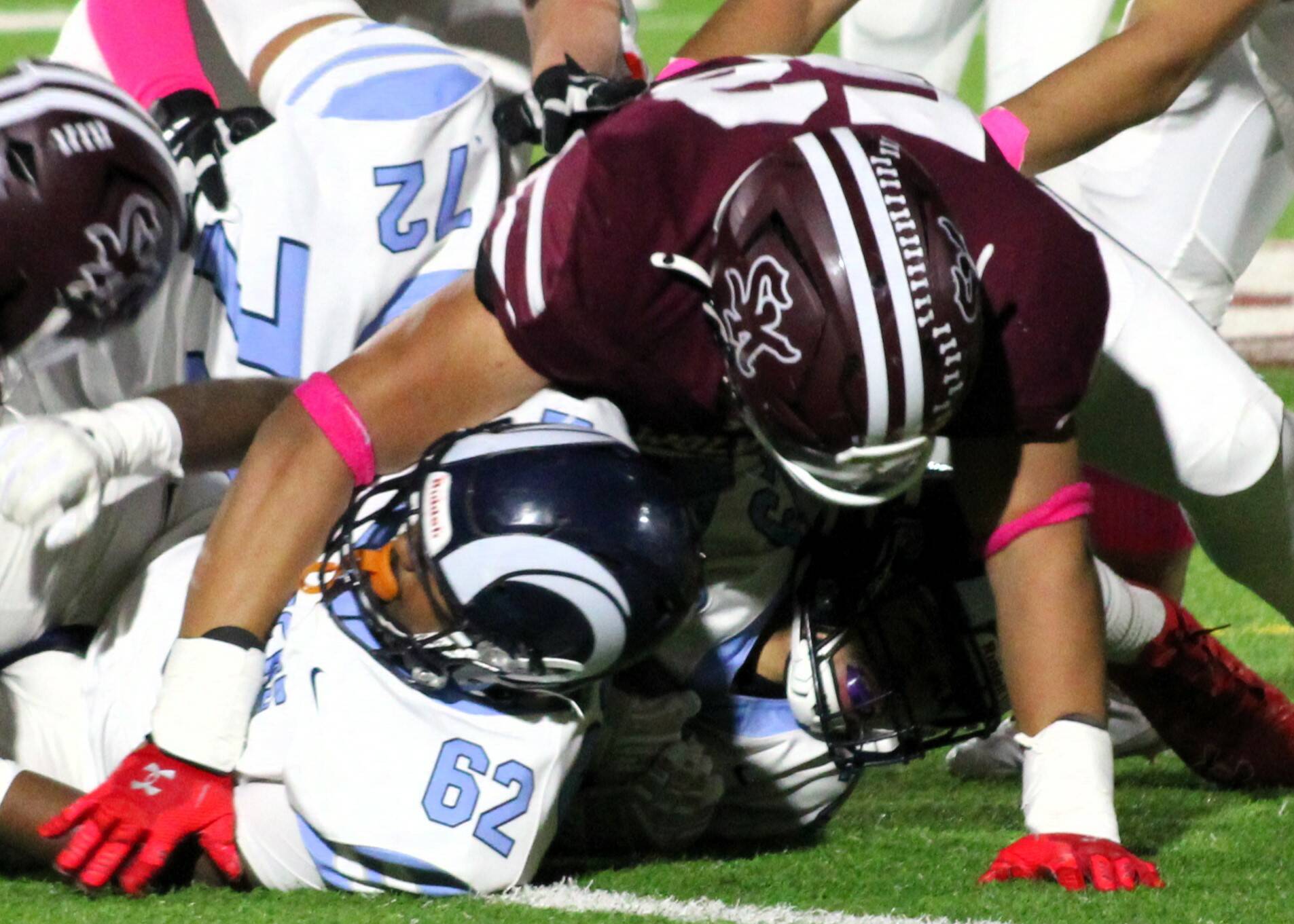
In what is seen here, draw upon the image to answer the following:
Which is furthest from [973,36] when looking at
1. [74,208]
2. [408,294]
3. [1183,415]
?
[74,208]

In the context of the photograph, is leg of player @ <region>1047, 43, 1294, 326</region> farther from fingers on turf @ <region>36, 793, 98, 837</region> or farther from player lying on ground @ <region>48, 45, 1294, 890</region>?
fingers on turf @ <region>36, 793, 98, 837</region>

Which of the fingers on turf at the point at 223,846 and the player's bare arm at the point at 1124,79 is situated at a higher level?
the player's bare arm at the point at 1124,79

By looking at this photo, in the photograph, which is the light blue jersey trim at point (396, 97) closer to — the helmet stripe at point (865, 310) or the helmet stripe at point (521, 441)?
the helmet stripe at point (521, 441)

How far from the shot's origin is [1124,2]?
10.3m

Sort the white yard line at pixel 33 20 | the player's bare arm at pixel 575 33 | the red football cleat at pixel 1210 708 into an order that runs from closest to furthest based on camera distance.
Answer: the red football cleat at pixel 1210 708, the player's bare arm at pixel 575 33, the white yard line at pixel 33 20

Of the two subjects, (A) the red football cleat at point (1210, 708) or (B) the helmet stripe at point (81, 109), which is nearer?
(B) the helmet stripe at point (81, 109)

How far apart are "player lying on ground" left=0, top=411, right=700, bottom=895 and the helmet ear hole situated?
1.72 feet

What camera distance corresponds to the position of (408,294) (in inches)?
117

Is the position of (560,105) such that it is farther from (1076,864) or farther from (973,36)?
(973,36)

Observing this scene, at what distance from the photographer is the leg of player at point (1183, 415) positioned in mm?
2559

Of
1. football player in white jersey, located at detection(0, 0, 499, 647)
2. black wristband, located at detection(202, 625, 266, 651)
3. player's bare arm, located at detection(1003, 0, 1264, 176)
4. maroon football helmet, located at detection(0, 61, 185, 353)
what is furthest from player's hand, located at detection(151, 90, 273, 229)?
player's bare arm, located at detection(1003, 0, 1264, 176)

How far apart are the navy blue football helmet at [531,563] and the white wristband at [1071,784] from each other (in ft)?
1.44

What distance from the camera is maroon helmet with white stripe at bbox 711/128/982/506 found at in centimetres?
204

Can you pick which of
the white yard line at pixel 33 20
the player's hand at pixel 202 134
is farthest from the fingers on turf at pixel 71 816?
the white yard line at pixel 33 20
